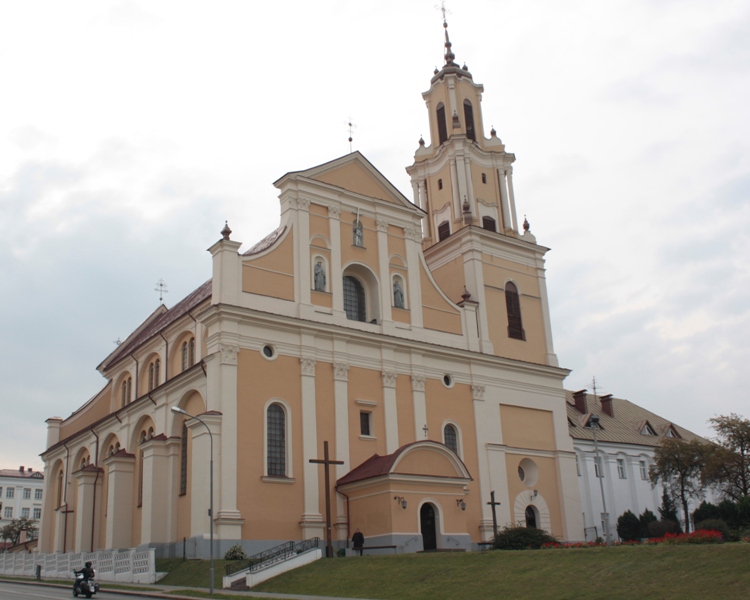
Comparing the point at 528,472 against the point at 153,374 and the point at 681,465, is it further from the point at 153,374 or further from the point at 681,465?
the point at 153,374

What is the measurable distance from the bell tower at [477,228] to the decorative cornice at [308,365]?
9479 mm

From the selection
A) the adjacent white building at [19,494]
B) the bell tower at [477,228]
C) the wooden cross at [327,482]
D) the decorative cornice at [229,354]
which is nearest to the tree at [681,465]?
the bell tower at [477,228]

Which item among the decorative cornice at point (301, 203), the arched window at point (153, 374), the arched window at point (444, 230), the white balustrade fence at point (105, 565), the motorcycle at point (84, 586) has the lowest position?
the motorcycle at point (84, 586)

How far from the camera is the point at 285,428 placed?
3092 centimetres

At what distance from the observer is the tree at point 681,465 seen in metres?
46.8

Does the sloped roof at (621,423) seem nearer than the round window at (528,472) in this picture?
No

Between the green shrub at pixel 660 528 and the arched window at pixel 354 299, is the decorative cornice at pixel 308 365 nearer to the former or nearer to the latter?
the arched window at pixel 354 299

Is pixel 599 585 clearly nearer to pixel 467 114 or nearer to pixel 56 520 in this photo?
pixel 467 114

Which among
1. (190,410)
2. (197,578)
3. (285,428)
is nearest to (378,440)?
(285,428)

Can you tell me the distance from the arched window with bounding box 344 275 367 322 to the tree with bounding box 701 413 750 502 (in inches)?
861

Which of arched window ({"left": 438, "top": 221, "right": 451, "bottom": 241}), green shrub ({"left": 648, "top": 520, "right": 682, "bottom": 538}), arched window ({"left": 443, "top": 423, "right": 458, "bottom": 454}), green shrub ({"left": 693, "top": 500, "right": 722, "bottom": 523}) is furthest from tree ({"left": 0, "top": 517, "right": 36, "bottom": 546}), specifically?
green shrub ({"left": 693, "top": 500, "right": 722, "bottom": 523})

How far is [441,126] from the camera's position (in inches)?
1779

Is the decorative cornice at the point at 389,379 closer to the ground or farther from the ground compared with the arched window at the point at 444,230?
closer to the ground

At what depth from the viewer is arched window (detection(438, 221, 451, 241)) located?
140 ft
